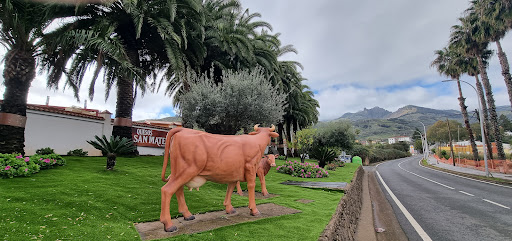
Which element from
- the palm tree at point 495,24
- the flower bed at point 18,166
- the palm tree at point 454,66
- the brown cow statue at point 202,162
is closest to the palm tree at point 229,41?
the flower bed at point 18,166

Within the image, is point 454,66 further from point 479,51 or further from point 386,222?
point 386,222

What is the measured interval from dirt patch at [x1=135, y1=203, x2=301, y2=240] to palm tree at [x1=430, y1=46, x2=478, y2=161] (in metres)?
32.7

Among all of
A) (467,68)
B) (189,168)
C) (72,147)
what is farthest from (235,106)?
(467,68)

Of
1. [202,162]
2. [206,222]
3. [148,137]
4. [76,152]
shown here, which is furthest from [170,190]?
[148,137]

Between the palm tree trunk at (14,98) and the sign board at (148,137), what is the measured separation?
25.2 feet

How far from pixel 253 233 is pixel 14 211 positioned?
4.22m

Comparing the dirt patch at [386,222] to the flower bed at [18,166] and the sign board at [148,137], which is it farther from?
the sign board at [148,137]

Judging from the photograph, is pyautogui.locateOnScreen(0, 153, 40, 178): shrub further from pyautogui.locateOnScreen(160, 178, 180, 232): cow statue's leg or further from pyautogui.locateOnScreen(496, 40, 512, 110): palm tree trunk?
pyautogui.locateOnScreen(496, 40, 512, 110): palm tree trunk

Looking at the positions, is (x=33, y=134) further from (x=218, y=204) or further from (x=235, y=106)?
(x=218, y=204)

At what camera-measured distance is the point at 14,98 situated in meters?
9.02

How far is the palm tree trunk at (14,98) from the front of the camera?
873cm

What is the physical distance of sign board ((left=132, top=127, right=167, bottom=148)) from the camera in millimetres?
17013

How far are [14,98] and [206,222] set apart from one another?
9102mm

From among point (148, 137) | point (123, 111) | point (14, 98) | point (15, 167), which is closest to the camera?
point (15, 167)
